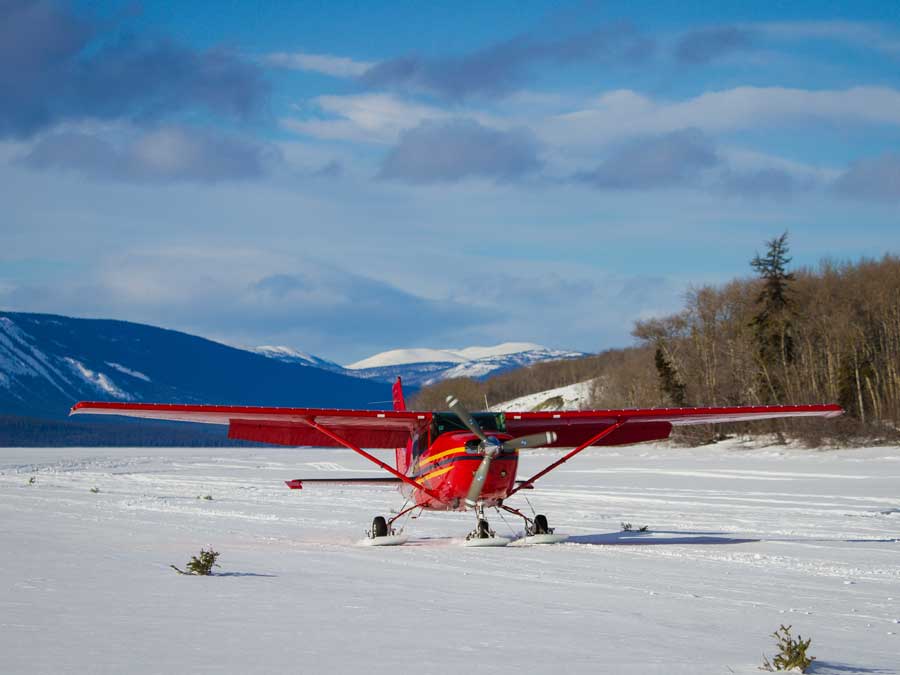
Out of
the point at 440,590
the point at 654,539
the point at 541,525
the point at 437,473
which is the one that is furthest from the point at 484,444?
the point at 440,590

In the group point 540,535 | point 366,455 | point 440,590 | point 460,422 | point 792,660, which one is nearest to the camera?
point 792,660

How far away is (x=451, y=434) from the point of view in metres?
15.3

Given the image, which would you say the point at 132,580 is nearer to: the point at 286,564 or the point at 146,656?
the point at 286,564

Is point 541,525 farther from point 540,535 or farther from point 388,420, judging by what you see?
point 388,420

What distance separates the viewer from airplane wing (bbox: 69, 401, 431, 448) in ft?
50.5

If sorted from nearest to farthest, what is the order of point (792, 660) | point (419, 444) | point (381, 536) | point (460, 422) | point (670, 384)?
point (792, 660), point (381, 536), point (460, 422), point (419, 444), point (670, 384)

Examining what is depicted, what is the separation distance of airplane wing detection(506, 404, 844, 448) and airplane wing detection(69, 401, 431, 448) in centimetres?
209

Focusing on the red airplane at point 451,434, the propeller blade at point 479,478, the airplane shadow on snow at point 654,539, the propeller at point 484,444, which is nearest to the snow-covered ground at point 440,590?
the airplane shadow on snow at point 654,539

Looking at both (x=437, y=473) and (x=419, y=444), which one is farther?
(x=419, y=444)

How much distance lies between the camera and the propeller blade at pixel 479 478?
14.5m

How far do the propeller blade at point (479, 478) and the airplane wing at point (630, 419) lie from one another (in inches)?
81.5

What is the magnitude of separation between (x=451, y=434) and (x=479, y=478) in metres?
0.98

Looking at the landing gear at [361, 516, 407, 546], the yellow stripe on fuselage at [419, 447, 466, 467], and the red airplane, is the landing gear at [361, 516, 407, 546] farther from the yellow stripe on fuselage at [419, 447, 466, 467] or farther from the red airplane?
the yellow stripe on fuselage at [419, 447, 466, 467]

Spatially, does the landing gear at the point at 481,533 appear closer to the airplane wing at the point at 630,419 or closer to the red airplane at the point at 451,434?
the red airplane at the point at 451,434
